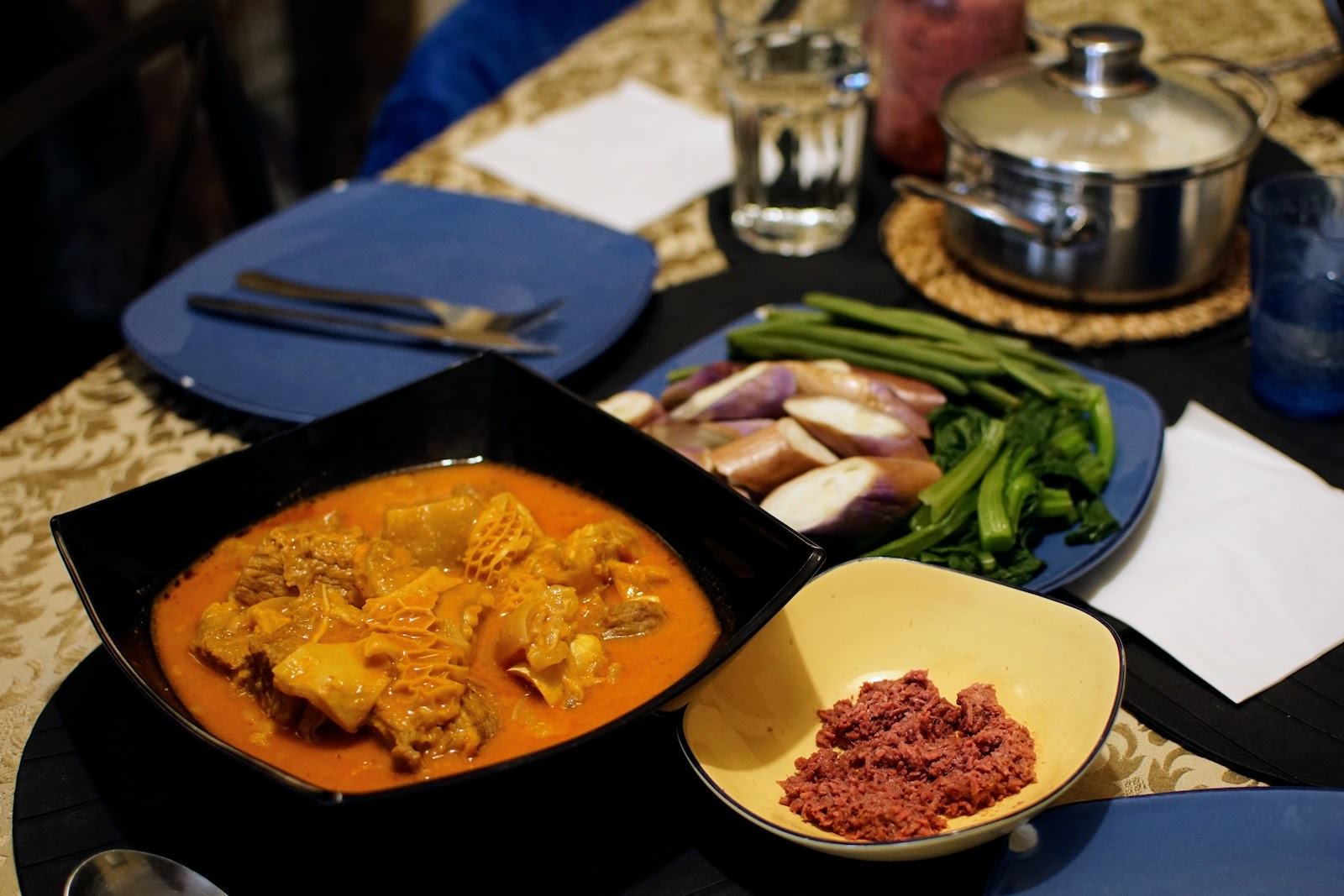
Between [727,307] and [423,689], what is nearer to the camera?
[423,689]

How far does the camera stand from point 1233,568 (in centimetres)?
167

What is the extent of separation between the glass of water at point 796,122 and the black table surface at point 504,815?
1364 millimetres

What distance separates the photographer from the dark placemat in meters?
1.25

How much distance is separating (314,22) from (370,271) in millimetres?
3557

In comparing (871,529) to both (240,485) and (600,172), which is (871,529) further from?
(600,172)

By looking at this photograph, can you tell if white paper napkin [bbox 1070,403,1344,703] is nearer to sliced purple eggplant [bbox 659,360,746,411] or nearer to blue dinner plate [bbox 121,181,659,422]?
sliced purple eggplant [bbox 659,360,746,411]

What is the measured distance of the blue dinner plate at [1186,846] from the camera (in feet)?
3.81

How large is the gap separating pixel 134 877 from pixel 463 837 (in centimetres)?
35

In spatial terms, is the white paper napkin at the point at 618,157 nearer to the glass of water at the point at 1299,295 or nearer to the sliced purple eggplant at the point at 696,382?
A: the sliced purple eggplant at the point at 696,382

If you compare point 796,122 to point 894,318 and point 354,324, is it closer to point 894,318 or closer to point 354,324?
point 894,318

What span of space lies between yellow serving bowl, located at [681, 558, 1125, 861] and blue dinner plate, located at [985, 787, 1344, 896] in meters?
0.06

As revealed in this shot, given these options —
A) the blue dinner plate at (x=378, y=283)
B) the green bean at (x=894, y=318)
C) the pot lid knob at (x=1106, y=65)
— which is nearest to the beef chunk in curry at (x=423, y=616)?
the blue dinner plate at (x=378, y=283)

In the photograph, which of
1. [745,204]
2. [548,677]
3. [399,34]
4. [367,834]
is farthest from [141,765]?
[399,34]

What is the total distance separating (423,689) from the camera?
1263 millimetres
